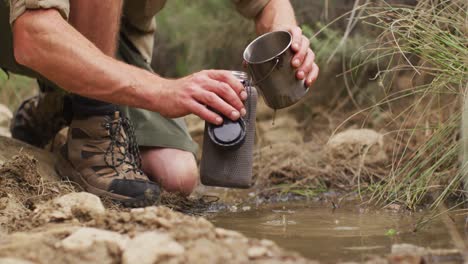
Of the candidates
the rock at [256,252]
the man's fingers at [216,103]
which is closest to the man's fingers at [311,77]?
the man's fingers at [216,103]

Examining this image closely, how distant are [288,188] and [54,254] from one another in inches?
63.8

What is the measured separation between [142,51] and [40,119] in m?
0.53

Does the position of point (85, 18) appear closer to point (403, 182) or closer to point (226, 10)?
point (403, 182)

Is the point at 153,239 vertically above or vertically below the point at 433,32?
below

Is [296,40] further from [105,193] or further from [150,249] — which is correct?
[150,249]

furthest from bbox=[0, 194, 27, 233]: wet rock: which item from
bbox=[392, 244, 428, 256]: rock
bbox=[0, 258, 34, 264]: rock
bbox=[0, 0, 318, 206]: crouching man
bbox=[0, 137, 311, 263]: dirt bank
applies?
bbox=[392, 244, 428, 256]: rock

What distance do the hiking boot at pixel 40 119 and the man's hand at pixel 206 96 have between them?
3.78 feet

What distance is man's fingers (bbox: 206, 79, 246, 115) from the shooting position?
6.82ft

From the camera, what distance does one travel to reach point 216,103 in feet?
6.86

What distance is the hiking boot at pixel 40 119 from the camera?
3215 millimetres

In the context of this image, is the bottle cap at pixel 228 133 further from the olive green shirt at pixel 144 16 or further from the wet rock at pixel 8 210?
the olive green shirt at pixel 144 16

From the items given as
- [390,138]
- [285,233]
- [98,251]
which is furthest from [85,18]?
[390,138]

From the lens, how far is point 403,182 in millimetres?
2484

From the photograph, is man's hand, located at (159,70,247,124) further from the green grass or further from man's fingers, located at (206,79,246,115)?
the green grass
